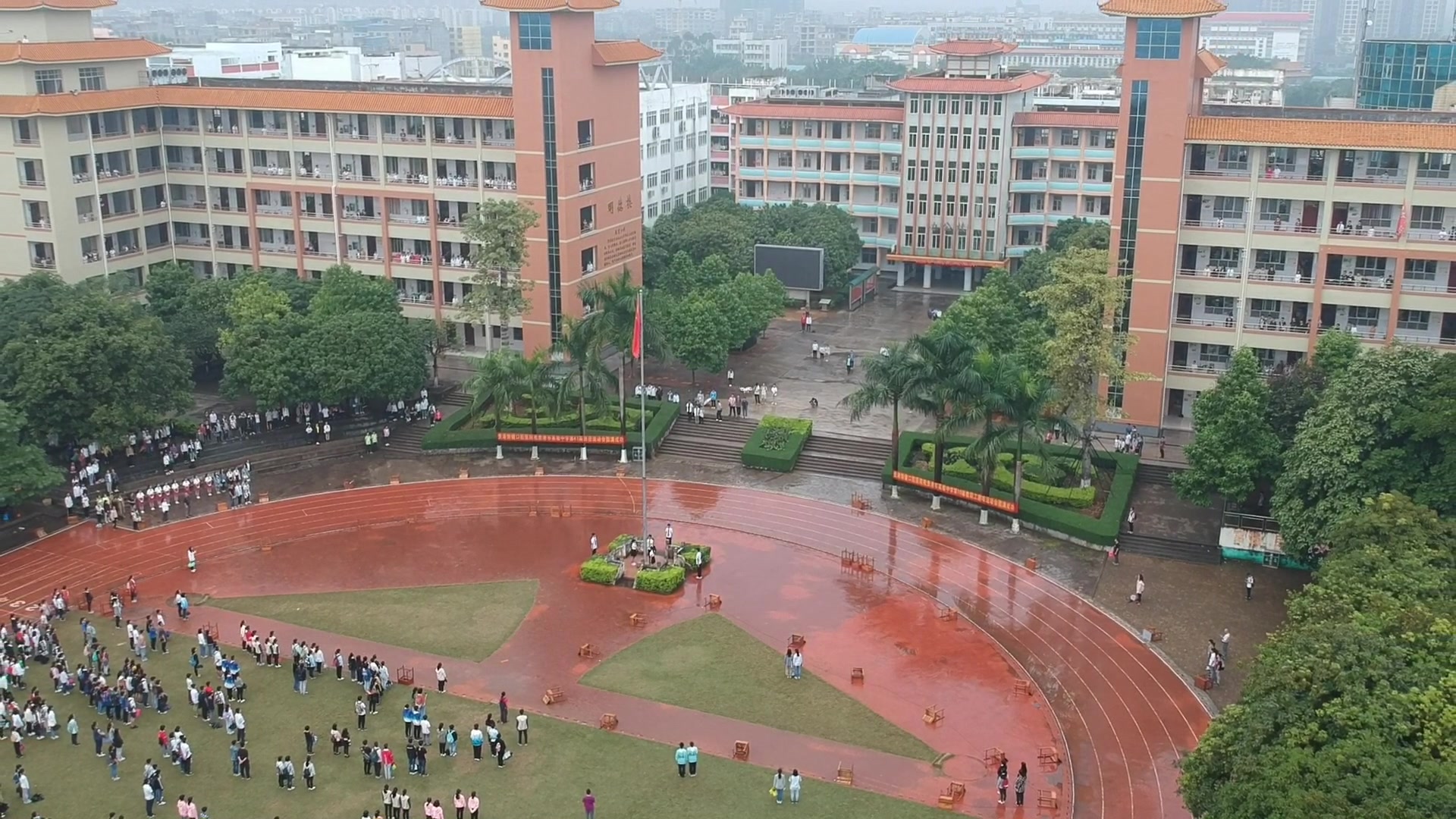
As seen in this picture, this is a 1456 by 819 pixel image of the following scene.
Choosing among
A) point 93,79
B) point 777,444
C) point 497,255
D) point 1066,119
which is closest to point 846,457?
point 777,444

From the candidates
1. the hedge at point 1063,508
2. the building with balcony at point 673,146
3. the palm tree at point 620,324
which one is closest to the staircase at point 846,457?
the hedge at point 1063,508

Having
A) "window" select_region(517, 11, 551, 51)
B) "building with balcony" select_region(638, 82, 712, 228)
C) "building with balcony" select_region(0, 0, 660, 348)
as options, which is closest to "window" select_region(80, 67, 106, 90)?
"building with balcony" select_region(0, 0, 660, 348)

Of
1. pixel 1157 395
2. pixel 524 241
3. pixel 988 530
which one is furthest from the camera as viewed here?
pixel 524 241

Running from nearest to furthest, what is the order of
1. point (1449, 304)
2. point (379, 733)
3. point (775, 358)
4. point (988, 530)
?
point (379, 733) → point (988, 530) → point (1449, 304) → point (775, 358)

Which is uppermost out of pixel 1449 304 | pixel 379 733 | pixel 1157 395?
pixel 1449 304

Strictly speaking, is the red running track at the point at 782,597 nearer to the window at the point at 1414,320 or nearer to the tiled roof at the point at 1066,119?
the window at the point at 1414,320

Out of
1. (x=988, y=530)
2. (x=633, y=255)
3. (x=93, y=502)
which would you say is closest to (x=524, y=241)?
(x=633, y=255)

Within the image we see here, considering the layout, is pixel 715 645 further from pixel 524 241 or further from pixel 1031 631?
pixel 524 241
